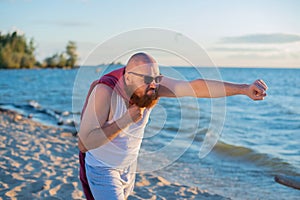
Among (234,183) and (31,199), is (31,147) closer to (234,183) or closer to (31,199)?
(31,199)

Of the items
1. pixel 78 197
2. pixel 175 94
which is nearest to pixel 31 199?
pixel 78 197

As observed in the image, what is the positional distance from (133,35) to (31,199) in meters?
2.99

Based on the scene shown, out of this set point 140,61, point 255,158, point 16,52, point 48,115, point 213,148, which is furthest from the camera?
point 16,52

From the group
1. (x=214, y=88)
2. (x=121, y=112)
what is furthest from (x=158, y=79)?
(x=214, y=88)

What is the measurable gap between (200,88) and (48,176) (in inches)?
154

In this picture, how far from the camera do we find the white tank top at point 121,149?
8.79 ft

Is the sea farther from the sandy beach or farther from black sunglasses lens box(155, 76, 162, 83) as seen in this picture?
the sandy beach

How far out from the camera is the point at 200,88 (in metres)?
2.74

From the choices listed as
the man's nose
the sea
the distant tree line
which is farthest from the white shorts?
the distant tree line

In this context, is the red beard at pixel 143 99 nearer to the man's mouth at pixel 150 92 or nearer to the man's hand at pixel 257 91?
the man's mouth at pixel 150 92

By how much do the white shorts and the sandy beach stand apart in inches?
92.8

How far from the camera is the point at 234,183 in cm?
675

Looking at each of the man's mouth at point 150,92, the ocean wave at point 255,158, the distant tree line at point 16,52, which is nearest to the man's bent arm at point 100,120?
the man's mouth at point 150,92

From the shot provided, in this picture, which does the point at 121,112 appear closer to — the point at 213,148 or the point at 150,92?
the point at 150,92
